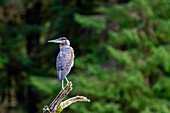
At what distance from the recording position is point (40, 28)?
13680 millimetres

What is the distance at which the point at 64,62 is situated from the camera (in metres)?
4.75

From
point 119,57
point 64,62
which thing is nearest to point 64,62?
point 64,62

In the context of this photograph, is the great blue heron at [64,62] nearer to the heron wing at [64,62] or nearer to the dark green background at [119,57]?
the heron wing at [64,62]

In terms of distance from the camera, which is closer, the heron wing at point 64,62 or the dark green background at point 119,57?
the heron wing at point 64,62

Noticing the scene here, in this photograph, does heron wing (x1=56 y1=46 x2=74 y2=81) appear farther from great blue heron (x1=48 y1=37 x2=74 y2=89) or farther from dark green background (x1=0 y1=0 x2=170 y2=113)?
dark green background (x1=0 y1=0 x2=170 y2=113)

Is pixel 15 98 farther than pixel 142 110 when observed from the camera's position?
Yes

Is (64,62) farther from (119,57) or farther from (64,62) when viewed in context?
(119,57)

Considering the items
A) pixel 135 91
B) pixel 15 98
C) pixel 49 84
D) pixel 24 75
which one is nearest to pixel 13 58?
pixel 24 75

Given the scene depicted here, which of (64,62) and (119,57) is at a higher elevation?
(64,62)

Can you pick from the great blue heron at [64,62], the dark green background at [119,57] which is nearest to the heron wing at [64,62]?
the great blue heron at [64,62]

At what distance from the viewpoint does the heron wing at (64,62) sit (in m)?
4.58

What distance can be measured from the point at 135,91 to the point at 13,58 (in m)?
7.21

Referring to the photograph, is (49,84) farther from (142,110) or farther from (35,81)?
(142,110)

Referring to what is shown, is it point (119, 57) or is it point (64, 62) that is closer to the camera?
point (64, 62)
